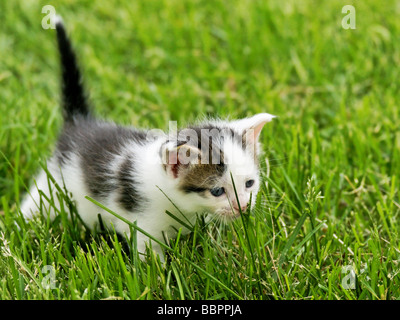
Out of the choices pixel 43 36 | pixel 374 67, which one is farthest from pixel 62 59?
pixel 374 67

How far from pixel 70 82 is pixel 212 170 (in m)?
1.46

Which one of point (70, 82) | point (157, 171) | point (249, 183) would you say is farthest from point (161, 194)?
point (70, 82)

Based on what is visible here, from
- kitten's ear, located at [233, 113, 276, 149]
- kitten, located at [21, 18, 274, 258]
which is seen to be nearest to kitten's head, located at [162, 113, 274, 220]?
kitten, located at [21, 18, 274, 258]

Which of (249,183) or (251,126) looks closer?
(249,183)

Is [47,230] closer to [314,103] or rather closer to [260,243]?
[260,243]

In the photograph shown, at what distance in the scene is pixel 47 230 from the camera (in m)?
3.27

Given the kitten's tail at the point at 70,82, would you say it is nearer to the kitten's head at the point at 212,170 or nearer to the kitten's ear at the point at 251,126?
the kitten's head at the point at 212,170

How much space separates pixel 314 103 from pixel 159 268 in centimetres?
267

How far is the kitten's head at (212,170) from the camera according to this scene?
299 cm

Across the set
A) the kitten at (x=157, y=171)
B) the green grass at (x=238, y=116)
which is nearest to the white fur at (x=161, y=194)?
the kitten at (x=157, y=171)

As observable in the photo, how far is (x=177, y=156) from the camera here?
3002mm

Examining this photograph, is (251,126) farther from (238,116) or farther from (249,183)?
(238,116)

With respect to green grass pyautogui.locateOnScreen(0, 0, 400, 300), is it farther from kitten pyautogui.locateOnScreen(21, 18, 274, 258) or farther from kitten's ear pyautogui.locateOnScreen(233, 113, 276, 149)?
kitten's ear pyautogui.locateOnScreen(233, 113, 276, 149)

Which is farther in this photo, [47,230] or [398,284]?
[47,230]
